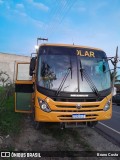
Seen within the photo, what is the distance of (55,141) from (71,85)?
Answer: 1704mm

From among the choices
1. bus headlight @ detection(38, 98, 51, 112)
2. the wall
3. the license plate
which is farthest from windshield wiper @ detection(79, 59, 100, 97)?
the wall

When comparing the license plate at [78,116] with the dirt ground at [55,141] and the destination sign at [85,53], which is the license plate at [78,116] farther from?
the destination sign at [85,53]

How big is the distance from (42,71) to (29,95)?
2.15 meters

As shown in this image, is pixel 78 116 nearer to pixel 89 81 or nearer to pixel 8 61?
pixel 89 81

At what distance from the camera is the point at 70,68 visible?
7535 millimetres

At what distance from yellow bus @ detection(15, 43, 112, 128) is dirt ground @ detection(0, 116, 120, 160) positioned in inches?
21.6

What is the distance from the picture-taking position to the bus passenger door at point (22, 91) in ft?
30.7

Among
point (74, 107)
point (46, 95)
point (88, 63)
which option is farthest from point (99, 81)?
point (46, 95)

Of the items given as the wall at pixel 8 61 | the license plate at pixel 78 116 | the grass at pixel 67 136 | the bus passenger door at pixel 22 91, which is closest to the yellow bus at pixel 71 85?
the license plate at pixel 78 116

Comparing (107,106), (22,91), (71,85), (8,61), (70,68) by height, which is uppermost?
(8,61)

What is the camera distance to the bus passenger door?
30.7 feet

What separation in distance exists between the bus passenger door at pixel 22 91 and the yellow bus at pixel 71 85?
4.81ft

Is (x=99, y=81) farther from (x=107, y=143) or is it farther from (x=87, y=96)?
(x=107, y=143)

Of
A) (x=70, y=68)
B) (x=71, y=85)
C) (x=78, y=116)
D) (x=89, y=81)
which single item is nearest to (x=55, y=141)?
(x=78, y=116)
